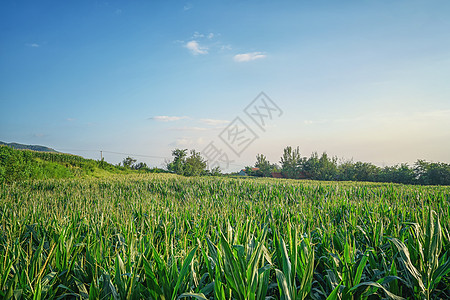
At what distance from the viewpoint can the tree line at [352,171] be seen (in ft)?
69.3

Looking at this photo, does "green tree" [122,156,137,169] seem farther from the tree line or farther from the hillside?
the tree line

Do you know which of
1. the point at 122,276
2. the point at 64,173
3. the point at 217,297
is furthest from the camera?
the point at 64,173

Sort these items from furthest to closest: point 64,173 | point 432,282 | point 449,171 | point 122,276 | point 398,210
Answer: point 449,171, point 64,173, point 398,210, point 432,282, point 122,276

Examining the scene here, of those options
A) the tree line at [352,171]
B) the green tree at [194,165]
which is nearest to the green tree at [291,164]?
the tree line at [352,171]

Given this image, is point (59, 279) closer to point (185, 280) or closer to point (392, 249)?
point (185, 280)

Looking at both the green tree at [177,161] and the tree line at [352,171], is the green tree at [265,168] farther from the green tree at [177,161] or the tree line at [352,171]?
the green tree at [177,161]

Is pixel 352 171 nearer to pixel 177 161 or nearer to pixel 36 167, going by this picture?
pixel 177 161

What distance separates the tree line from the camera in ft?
69.3

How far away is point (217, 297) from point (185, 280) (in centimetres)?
36

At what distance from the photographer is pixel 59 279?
7.00ft

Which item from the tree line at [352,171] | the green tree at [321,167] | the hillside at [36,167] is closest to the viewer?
the hillside at [36,167]

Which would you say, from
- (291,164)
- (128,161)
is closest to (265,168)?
(291,164)

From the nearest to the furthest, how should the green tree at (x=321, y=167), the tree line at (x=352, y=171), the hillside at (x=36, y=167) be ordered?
the hillside at (x=36, y=167), the tree line at (x=352, y=171), the green tree at (x=321, y=167)

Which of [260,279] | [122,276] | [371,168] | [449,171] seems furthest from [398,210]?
[371,168]
